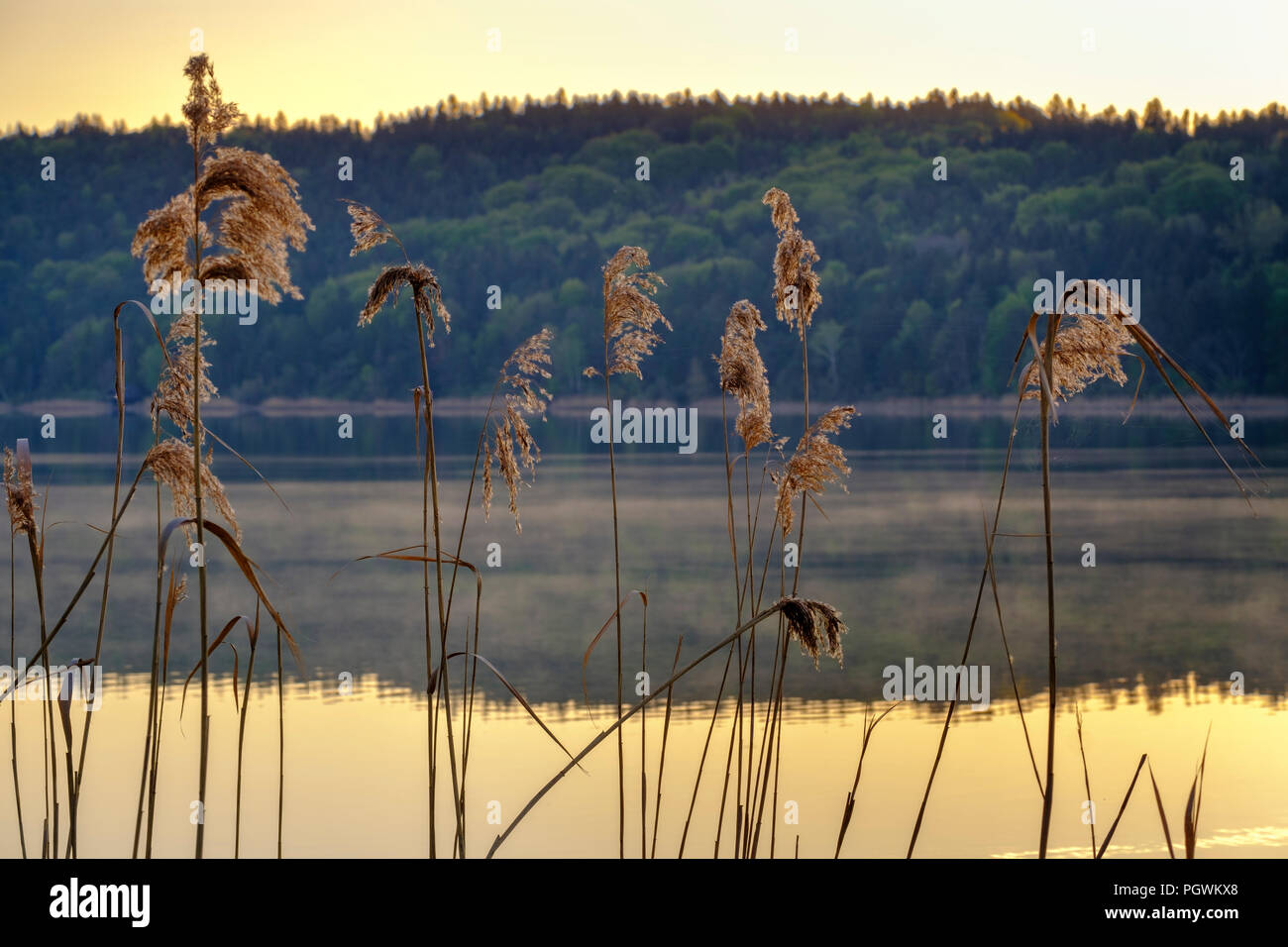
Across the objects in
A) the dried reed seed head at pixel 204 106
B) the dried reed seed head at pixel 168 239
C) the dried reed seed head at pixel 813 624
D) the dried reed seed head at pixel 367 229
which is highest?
the dried reed seed head at pixel 204 106

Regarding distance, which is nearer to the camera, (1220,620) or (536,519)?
(1220,620)

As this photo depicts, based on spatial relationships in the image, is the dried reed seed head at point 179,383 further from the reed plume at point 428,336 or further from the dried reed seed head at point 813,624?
the dried reed seed head at point 813,624

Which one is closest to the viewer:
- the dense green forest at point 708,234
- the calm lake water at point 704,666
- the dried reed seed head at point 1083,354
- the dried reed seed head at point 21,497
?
the dried reed seed head at point 1083,354

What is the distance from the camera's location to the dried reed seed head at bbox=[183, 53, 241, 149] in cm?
217

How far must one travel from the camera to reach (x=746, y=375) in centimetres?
318

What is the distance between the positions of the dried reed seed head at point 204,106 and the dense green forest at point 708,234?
4461 cm

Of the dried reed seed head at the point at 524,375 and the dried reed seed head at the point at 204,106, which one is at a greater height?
the dried reed seed head at the point at 204,106

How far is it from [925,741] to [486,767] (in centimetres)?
248

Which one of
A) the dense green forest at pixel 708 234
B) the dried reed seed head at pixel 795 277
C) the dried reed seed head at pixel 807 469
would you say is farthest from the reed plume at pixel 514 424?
the dense green forest at pixel 708 234

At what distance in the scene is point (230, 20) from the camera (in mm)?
51125

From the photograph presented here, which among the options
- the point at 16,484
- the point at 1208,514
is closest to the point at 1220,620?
the point at 1208,514

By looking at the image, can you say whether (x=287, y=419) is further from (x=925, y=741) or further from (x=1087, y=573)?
(x=925, y=741)

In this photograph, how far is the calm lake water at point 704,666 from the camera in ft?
20.2

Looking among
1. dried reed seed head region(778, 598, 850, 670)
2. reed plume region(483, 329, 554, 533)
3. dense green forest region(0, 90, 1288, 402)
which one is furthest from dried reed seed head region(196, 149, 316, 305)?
dense green forest region(0, 90, 1288, 402)
